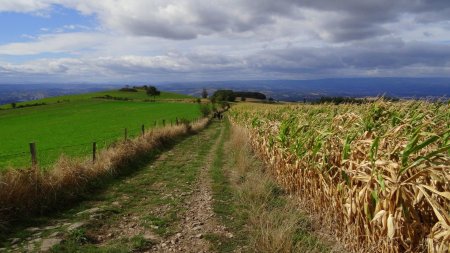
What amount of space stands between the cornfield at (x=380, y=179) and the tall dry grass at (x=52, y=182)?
602 cm

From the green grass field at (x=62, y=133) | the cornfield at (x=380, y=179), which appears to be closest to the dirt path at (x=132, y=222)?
the cornfield at (x=380, y=179)

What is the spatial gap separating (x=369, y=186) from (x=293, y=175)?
5010 millimetres

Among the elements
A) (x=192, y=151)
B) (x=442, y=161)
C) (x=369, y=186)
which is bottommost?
(x=192, y=151)

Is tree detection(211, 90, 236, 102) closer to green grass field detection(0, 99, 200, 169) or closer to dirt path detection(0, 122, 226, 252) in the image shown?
green grass field detection(0, 99, 200, 169)

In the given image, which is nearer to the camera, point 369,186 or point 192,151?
point 369,186

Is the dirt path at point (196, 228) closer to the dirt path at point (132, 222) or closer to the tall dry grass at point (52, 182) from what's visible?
the dirt path at point (132, 222)

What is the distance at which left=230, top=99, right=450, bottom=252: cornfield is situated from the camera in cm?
446

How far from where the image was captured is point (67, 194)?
32.9ft

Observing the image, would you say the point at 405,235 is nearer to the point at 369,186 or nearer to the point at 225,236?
the point at 369,186

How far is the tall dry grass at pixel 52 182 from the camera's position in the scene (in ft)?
27.5

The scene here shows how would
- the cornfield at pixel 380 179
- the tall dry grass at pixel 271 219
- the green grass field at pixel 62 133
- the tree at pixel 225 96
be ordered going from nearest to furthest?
the cornfield at pixel 380 179, the tall dry grass at pixel 271 219, the green grass field at pixel 62 133, the tree at pixel 225 96

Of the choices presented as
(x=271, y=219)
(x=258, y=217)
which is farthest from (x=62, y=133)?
(x=271, y=219)

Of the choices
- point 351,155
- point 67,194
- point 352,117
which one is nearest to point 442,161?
point 351,155

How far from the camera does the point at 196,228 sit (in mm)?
7906
